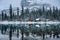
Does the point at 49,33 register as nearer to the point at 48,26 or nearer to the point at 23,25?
the point at 48,26

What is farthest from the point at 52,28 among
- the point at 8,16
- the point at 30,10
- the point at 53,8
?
the point at 8,16

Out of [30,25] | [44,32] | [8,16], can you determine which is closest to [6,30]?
[8,16]

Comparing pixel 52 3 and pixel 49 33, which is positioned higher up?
pixel 52 3

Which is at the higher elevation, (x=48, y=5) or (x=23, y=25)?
(x=48, y=5)

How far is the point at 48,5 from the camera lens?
4.31 feet

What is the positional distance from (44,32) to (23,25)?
28 centimetres

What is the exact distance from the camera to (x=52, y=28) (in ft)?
4.25

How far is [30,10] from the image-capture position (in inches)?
51.5

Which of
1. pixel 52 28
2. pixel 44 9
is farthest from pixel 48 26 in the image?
pixel 44 9

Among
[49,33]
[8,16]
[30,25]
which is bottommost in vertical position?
[49,33]

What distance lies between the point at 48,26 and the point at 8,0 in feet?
1.98

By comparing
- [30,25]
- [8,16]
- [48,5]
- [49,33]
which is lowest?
[49,33]

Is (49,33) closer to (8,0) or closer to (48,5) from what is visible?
(48,5)

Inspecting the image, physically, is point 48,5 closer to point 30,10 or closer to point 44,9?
point 44,9
